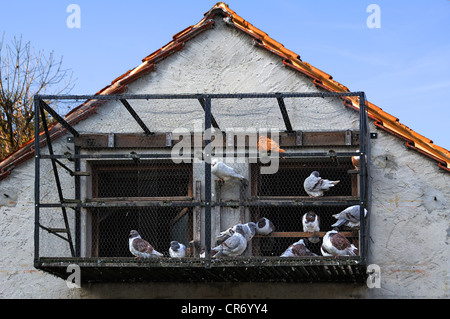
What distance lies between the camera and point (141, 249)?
1309 cm

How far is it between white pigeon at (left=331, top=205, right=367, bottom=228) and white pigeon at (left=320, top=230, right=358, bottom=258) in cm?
50

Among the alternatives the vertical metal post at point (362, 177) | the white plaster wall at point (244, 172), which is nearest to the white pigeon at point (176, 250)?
the white plaster wall at point (244, 172)

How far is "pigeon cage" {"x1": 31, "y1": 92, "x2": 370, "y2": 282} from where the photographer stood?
44.9 ft

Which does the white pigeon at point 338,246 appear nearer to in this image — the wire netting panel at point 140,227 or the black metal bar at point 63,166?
the wire netting panel at point 140,227

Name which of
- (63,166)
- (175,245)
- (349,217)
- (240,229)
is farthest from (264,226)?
(63,166)

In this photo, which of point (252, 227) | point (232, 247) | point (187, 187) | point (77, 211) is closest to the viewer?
point (232, 247)

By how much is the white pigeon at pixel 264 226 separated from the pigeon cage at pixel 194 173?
14 mm

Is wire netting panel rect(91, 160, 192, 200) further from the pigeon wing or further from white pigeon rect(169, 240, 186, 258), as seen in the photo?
the pigeon wing

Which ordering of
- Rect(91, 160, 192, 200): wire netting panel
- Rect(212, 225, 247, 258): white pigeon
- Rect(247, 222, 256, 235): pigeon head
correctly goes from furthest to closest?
1. Rect(91, 160, 192, 200): wire netting panel
2. Rect(247, 222, 256, 235): pigeon head
3. Rect(212, 225, 247, 258): white pigeon

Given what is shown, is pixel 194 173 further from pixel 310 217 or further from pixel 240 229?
pixel 310 217

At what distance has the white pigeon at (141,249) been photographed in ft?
42.9

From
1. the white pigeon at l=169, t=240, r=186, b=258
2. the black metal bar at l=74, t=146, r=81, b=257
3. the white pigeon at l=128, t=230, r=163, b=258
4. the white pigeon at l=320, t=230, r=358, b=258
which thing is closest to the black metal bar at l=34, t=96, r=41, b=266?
the black metal bar at l=74, t=146, r=81, b=257

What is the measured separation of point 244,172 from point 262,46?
64.7 inches
